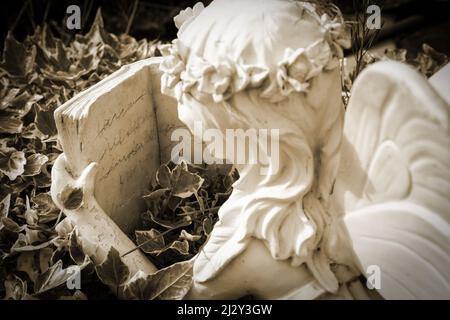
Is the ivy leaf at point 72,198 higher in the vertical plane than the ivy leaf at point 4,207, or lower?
higher

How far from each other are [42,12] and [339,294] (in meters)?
2.76

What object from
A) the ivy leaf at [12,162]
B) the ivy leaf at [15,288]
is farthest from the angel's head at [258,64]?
the ivy leaf at [12,162]

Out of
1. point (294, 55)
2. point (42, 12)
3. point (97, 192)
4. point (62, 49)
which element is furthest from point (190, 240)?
point (42, 12)

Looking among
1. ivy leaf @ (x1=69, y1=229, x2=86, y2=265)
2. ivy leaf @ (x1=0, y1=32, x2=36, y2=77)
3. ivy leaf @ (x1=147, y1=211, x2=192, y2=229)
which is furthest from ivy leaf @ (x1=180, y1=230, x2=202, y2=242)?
ivy leaf @ (x1=0, y1=32, x2=36, y2=77)

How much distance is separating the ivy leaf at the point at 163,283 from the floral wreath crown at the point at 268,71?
38 cm

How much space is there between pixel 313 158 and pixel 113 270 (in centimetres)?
48

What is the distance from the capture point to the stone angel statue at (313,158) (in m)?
0.90

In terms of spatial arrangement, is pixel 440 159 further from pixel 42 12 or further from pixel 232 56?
pixel 42 12

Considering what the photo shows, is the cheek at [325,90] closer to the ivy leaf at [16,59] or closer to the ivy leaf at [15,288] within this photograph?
the ivy leaf at [15,288]

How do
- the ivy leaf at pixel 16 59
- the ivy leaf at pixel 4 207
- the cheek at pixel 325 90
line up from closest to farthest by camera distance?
the cheek at pixel 325 90, the ivy leaf at pixel 4 207, the ivy leaf at pixel 16 59

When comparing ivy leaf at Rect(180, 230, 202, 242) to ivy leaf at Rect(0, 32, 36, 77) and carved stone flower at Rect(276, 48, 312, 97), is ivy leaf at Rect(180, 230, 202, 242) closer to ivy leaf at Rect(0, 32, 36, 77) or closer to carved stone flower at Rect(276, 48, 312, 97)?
carved stone flower at Rect(276, 48, 312, 97)

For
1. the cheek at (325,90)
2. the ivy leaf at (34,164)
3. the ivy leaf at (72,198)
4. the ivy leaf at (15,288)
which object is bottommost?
the ivy leaf at (15,288)

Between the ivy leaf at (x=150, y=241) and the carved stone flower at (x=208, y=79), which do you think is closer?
the carved stone flower at (x=208, y=79)

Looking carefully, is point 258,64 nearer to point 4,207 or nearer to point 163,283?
point 163,283
